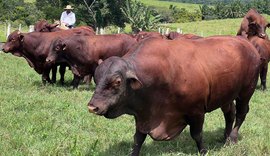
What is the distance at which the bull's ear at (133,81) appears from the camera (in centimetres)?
445

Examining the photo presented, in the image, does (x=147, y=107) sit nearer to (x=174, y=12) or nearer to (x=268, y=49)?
(x=268, y=49)

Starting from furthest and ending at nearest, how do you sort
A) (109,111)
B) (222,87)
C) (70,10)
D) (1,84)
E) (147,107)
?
1. (70,10)
2. (1,84)
3. (222,87)
4. (147,107)
5. (109,111)

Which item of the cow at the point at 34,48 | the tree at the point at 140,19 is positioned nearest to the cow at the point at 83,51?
the cow at the point at 34,48

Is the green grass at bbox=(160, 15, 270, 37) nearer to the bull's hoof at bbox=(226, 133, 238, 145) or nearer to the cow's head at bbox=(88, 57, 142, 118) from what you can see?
the bull's hoof at bbox=(226, 133, 238, 145)

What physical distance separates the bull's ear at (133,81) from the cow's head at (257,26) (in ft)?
25.8

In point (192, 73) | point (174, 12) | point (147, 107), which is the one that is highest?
point (192, 73)

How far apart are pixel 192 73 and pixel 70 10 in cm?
1031

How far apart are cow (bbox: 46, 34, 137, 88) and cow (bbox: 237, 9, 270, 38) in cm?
311

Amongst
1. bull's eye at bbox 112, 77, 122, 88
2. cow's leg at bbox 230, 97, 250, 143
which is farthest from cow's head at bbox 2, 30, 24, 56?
bull's eye at bbox 112, 77, 122, 88

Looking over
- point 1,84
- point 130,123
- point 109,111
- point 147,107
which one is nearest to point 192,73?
point 147,107

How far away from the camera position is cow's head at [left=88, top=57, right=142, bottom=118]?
14.1 feet

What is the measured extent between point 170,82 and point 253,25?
7537 mm

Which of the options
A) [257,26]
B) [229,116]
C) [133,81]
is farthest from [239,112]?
[257,26]

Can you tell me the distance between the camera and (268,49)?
1222 cm
